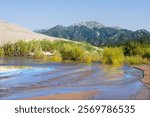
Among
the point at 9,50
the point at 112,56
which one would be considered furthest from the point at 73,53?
the point at 9,50

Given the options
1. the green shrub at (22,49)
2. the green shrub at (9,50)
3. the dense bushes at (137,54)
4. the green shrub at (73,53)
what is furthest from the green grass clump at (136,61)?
the green shrub at (9,50)

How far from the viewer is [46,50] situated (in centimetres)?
8956

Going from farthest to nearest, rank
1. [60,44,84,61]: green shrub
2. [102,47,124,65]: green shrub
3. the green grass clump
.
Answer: [60,44,84,61]: green shrub
the green grass clump
[102,47,124,65]: green shrub

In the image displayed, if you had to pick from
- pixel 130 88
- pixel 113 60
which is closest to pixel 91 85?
pixel 130 88

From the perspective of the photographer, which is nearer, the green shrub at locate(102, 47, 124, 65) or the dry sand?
the dry sand

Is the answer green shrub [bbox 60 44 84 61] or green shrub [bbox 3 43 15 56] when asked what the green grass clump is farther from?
green shrub [bbox 3 43 15 56]

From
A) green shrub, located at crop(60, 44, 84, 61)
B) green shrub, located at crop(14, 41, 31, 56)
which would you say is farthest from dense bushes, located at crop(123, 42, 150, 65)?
green shrub, located at crop(14, 41, 31, 56)

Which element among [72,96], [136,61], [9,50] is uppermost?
[9,50]

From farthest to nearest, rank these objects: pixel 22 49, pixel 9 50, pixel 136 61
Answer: pixel 9 50 < pixel 22 49 < pixel 136 61

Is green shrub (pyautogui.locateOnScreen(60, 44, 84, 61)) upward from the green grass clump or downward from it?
upward

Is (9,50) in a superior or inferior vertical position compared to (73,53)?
inferior

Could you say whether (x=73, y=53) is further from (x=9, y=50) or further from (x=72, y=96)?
(x=9, y=50)

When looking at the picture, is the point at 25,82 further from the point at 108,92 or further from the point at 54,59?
the point at 54,59

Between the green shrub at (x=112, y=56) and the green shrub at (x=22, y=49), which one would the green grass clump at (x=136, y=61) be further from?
the green shrub at (x=22, y=49)
